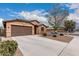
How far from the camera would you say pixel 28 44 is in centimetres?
515

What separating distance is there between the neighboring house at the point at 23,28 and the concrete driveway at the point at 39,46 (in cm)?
15

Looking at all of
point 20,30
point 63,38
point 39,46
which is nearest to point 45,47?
point 39,46

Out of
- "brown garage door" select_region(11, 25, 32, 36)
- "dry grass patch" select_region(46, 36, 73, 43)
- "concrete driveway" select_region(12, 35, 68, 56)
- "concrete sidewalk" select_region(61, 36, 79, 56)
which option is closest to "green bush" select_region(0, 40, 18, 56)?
"concrete driveway" select_region(12, 35, 68, 56)

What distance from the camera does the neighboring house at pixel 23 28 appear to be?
5.23 meters

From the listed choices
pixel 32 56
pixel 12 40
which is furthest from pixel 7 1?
pixel 32 56

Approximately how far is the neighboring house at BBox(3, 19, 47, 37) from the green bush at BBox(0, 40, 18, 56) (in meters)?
0.23

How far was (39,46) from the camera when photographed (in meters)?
5.15

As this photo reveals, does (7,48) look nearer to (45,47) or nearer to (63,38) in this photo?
(45,47)

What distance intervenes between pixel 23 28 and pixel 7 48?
0.63 metres

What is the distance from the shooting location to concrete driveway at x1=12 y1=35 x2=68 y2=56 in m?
5.09

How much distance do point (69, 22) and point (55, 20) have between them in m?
0.30

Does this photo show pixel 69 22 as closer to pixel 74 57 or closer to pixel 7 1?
pixel 74 57

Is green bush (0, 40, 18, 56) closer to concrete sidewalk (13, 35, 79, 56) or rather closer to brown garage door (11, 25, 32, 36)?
concrete sidewalk (13, 35, 79, 56)

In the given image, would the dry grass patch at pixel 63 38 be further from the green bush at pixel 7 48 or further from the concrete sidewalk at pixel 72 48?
the green bush at pixel 7 48
